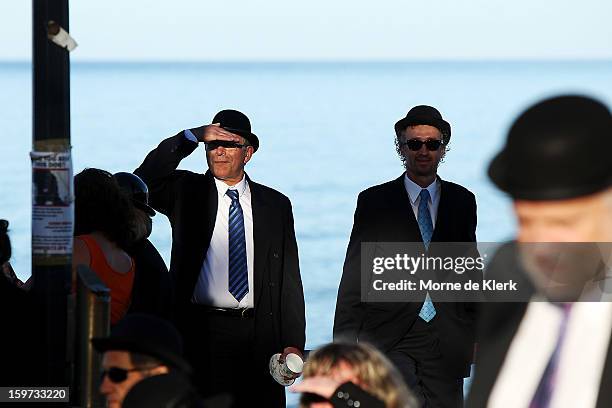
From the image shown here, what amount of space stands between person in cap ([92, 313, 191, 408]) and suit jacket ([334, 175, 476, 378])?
3212 millimetres

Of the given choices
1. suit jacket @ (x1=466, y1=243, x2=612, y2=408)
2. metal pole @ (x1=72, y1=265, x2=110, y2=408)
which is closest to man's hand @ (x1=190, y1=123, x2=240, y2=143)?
metal pole @ (x1=72, y1=265, x2=110, y2=408)

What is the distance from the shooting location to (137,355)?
423cm

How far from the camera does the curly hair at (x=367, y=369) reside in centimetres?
384

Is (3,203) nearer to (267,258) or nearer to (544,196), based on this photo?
(267,258)

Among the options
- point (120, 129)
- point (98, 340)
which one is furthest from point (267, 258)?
point (120, 129)

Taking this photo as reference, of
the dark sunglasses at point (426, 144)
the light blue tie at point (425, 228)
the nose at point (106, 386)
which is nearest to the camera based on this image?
the nose at point (106, 386)

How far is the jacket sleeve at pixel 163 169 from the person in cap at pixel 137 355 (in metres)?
3.42

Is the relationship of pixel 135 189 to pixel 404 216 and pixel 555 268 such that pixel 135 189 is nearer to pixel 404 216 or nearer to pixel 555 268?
pixel 404 216

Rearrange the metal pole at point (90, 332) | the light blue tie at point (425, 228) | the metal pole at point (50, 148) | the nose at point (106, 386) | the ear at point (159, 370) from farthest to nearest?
the light blue tie at point (425, 228), the metal pole at point (50, 148), the metal pole at point (90, 332), the nose at point (106, 386), the ear at point (159, 370)

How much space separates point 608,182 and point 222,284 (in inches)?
201

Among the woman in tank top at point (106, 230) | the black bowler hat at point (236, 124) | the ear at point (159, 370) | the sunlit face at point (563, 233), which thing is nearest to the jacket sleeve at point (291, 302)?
the black bowler hat at point (236, 124)

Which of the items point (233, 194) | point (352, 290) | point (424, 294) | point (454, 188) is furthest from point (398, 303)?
point (233, 194)

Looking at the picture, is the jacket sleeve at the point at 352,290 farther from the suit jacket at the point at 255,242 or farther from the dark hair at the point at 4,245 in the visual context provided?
the dark hair at the point at 4,245

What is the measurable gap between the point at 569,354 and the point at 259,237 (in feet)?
15.7
